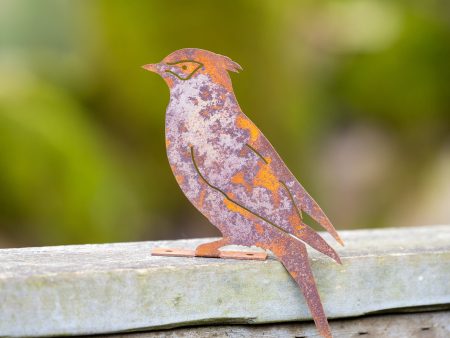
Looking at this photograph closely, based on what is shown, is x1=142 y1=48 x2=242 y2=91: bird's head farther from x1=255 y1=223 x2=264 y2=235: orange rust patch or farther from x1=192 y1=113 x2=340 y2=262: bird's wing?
x1=255 y1=223 x2=264 y2=235: orange rust patch

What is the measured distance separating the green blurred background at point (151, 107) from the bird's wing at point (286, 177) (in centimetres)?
197

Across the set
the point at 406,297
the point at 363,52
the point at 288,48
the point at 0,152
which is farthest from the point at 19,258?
the point at 363,52

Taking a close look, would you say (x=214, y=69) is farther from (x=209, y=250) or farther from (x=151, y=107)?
(x=151, y=107)

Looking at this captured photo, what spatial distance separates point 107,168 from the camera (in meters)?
3.47

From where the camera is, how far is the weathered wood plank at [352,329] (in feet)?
4.10

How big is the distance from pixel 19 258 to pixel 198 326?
0.32m

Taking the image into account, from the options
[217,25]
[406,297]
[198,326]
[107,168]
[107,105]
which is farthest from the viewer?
[107,105]

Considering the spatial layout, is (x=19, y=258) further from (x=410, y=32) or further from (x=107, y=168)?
(x=410, y=32)

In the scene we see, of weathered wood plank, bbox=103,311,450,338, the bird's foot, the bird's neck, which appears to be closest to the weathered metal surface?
the bird's foot

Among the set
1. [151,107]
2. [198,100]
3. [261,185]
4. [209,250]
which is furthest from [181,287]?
[151,107]

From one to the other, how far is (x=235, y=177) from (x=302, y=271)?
19 cm

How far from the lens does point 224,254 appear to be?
51.5 inches

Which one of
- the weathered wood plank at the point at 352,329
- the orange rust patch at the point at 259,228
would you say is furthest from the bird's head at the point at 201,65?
the weathered wood plank at the point at 352,329

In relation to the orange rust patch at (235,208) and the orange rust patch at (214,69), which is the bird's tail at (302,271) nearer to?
the orange rust patch at (235,208)
